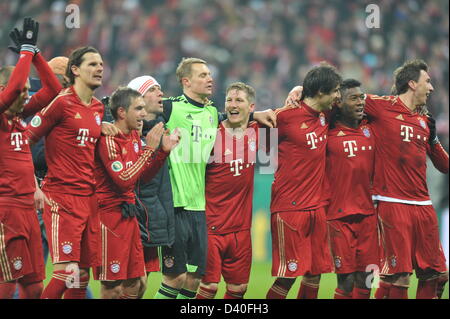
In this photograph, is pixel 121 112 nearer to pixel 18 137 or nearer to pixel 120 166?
pixel 120 166

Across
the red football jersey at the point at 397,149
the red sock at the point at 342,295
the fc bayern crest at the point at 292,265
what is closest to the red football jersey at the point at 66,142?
the fc bayern crest at the point at 292,265

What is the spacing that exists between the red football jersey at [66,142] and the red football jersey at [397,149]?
2718 millimetres

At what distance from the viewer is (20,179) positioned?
217 inches

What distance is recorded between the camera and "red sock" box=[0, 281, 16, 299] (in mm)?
5362

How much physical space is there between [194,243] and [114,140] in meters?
1.15

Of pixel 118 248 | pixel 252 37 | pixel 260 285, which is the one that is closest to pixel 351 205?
pixel 118 248

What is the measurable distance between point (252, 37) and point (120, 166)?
34.7ft

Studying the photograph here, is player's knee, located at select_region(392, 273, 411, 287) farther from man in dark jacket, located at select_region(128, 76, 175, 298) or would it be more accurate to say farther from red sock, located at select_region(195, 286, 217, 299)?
man in dark jacket, located at select_region(128, 76, 175, 298)

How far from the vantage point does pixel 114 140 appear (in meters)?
6.05

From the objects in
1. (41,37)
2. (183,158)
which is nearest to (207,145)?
(183,158)

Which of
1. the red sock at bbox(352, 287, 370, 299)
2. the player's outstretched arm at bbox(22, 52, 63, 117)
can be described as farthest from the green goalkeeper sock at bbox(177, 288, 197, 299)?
the player's outstretched arm at bbox(22, 52, 63, 117)

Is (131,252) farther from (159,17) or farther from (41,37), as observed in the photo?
(159,17)

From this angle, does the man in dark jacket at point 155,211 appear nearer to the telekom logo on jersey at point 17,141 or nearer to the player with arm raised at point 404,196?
the telekom logo on jersey at point 17,141
